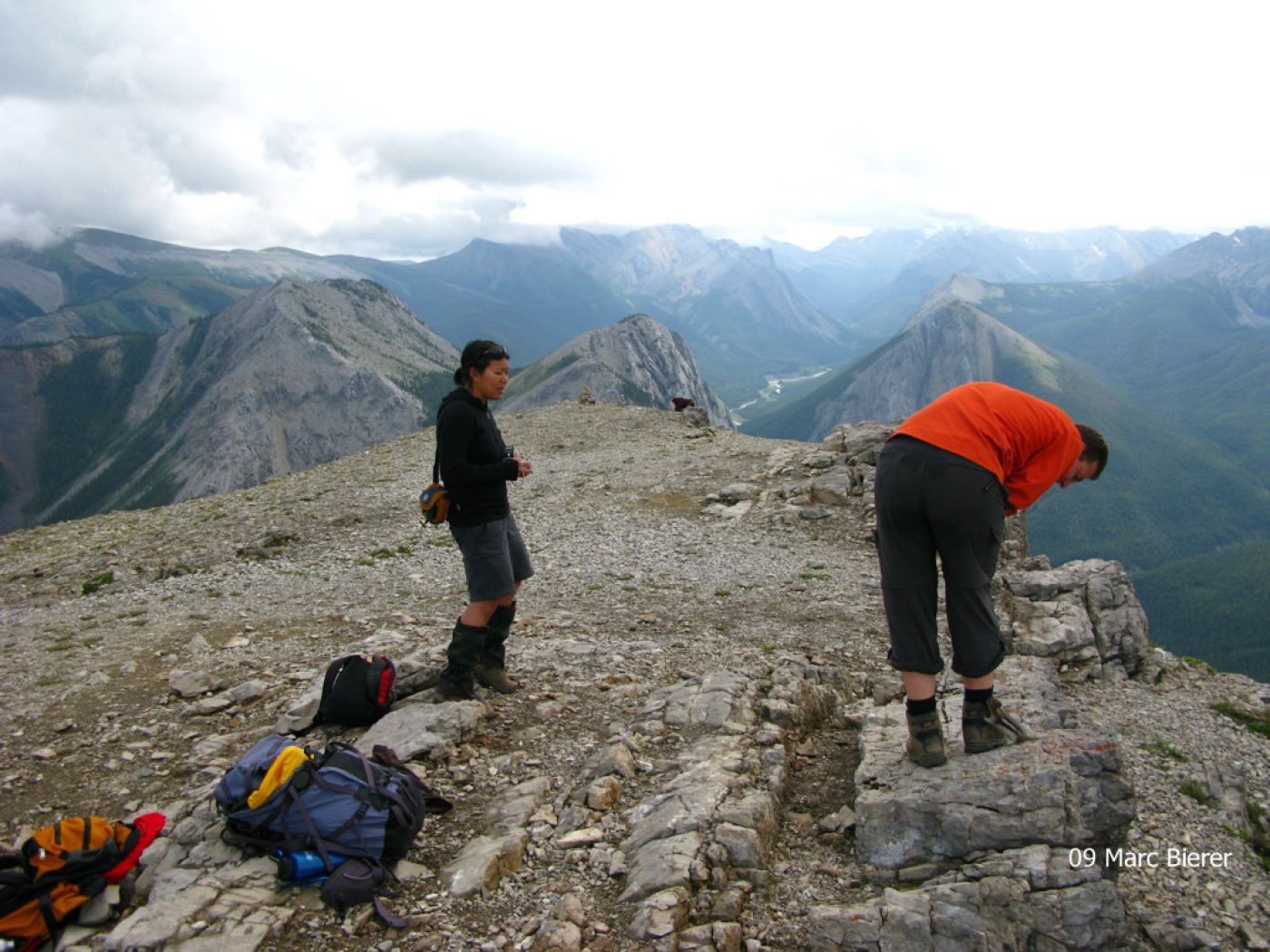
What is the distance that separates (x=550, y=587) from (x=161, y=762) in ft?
27.3

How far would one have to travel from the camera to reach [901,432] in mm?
6359

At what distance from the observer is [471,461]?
819 centimetres

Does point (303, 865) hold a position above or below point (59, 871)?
below

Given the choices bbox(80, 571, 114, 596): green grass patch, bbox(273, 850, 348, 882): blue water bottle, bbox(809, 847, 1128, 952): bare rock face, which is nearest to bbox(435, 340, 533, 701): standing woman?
bbox(273, 850, 348, 882): blue water bottle

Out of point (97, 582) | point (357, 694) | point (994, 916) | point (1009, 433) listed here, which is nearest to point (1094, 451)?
point (1009, 433)

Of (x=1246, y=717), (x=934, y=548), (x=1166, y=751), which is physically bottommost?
(x=1246, y=717)

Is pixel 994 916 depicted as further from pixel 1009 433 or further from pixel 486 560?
pixel 486 560

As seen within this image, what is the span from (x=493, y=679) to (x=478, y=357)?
4029 mm

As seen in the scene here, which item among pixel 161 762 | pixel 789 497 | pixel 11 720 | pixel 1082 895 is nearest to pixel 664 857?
pixel 1082 895

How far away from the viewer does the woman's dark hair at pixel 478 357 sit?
8.00 meters

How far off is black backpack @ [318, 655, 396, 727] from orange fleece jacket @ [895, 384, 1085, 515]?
6.38 meters

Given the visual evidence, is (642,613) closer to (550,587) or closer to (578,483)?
(550,587)

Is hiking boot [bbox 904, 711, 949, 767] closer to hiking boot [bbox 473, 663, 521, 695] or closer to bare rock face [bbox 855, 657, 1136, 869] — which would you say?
bare rock face [bbox 855, 657, 1136, 869]

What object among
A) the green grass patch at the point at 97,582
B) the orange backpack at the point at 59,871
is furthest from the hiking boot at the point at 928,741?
the green grass patch at the point at 97,582
